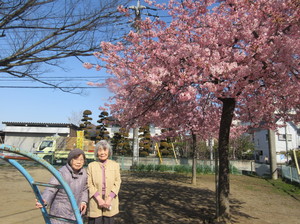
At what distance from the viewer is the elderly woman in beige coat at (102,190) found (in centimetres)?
305

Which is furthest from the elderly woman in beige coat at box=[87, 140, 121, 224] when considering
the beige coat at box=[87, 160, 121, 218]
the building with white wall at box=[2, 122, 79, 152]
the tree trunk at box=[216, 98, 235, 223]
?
the building with white wall at box=[2, 122, 79, 152]

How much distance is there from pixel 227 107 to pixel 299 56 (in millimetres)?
1725

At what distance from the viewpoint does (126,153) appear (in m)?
28.3

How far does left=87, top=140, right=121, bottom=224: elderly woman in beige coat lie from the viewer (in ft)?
10.0

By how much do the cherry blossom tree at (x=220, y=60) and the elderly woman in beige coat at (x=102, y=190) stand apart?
6.41 feet

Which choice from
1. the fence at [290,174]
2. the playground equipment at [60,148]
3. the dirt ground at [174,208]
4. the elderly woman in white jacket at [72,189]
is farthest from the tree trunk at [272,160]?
the elderly woman in white jacket at [72,189]

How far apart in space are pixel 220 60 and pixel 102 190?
319 centimetres

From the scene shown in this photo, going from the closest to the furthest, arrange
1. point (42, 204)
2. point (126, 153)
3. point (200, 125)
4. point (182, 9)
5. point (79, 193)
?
point (42, 204) → point (79, 193) → point (182, 9) → point (200, 125) → point (126, 153)

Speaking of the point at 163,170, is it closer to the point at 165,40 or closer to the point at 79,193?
the point at 165,40

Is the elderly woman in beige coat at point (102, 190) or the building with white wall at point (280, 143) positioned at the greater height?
the building with white wall at point (280, 143)

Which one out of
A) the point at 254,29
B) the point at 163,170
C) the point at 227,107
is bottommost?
the point at 163,170

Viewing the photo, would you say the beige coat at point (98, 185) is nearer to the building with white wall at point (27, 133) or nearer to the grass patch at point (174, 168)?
the grass patch at point (174, 168)

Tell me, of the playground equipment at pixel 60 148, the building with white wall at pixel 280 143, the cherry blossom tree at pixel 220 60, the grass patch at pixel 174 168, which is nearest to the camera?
the cherry blossom tree at pixel 220 60

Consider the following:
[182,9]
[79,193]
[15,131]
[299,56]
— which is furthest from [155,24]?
[15,131]
